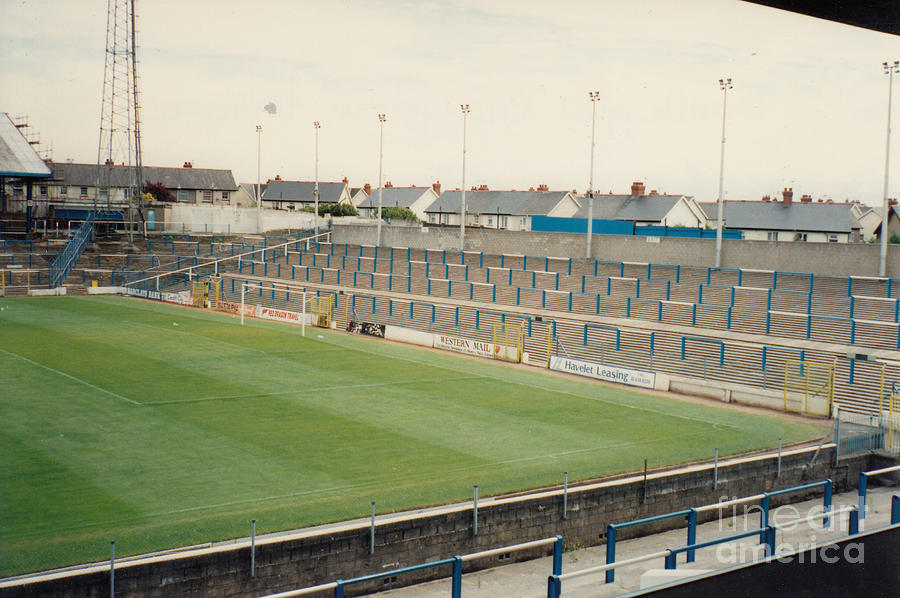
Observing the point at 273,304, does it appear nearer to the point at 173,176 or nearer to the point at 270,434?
the point at 270,434

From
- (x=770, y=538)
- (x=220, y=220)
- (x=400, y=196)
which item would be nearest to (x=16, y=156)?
(x=220, y=220)

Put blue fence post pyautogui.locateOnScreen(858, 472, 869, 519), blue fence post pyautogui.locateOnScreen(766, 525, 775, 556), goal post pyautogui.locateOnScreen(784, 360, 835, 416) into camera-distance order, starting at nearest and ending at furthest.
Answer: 1. blue fence post pyautogui.locateOnScreen(766, 525, 775, 556)
2. blue fence post pyautogui.locateOnScreen(858, 472, 869, 519)
3. goal post pyautogui.locateOnScreen(784, 360, 835, 416)

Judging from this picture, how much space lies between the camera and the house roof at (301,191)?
95562 mm

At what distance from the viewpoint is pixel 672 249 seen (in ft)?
147

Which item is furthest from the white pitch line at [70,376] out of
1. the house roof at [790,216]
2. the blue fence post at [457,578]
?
the house roof at [790,216]

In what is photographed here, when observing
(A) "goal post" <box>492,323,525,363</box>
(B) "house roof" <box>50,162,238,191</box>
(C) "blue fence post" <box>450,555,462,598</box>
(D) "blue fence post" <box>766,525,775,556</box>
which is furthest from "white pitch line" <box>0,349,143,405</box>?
(B) "house roof" <box>50,162,238,191</box>

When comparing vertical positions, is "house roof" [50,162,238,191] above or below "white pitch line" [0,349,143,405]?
above

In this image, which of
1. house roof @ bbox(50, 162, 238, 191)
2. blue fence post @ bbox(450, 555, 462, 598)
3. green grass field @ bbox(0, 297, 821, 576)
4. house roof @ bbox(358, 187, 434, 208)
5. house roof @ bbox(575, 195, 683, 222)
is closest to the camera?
blue fence post @ bbox(450, 555, 462, 598)

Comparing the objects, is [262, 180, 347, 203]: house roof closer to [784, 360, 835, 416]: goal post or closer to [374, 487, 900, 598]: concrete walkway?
[784, 360, 835, 416]: goal post

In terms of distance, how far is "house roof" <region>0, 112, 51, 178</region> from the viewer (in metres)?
49.7

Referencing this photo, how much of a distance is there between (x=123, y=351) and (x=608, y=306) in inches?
839

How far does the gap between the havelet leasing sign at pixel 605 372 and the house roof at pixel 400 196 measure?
66.2 metres

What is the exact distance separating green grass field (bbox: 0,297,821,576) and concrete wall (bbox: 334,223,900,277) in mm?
15533

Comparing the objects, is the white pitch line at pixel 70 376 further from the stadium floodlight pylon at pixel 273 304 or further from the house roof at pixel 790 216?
the house roof at pixel 790 216
